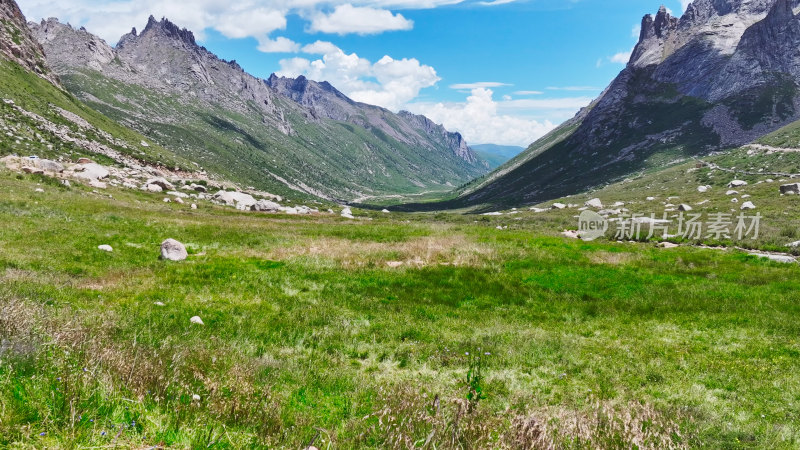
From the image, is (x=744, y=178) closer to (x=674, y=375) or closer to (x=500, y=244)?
(x=500, y=244)

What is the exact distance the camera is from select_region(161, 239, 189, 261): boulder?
61.5 ft

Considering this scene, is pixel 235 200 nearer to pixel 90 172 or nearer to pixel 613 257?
pixel 90 172

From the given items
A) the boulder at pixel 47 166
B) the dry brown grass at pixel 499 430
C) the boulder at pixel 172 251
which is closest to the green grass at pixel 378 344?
the dry brown grass at pixel 499 430

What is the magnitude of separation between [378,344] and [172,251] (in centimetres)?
1335

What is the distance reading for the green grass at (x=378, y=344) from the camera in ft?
17.6

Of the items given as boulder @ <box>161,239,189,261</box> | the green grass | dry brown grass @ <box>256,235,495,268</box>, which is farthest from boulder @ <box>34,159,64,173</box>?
dry brown grass @ <box>256,235,495,268</box>

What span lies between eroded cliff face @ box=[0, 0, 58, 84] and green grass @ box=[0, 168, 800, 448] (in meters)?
160

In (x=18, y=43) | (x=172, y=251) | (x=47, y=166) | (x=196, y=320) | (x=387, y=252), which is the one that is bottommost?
(x=196, y=320)

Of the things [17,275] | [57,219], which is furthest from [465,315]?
[57,219]

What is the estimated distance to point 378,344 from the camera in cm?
1153

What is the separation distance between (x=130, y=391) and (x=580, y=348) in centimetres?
1157

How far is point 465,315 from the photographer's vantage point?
14.6 m

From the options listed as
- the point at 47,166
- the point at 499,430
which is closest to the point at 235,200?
the point at 47,166

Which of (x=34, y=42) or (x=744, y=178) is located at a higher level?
(x=34, y=42)
